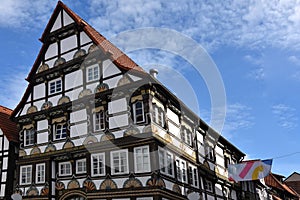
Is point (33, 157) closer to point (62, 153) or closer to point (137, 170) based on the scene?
point (62, 153)

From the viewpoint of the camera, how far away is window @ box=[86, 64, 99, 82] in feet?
73.8

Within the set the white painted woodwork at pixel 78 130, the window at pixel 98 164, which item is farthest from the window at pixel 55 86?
the window at pixel 98 164

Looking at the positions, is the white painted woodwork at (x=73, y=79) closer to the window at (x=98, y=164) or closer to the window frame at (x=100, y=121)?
the window frame at (x=100, y=121)

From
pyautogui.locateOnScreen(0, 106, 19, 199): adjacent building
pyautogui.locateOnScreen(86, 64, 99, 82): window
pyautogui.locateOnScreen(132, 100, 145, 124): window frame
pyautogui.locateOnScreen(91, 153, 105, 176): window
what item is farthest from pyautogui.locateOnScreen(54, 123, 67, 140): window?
pyautogui.locateOnScreen(0, 106, 19, 199): adjacent building

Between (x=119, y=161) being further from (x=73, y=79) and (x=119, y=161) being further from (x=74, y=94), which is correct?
(x=73, y=79)

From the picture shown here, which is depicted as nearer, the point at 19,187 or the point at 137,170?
the point at 137,170

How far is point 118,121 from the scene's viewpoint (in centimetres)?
2067

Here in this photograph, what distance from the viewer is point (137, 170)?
19.5 meters

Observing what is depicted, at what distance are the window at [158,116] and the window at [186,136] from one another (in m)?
2.86

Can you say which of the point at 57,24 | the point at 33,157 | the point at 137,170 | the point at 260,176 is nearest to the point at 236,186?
the point at 260,176

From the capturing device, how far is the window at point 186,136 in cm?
2378

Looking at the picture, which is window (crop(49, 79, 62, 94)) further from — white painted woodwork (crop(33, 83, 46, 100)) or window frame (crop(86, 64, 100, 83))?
window frame (crop(86, 64, 100, 83))

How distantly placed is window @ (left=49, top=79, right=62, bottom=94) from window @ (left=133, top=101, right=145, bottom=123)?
6.01 metres

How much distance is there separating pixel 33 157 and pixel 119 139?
259 inches
